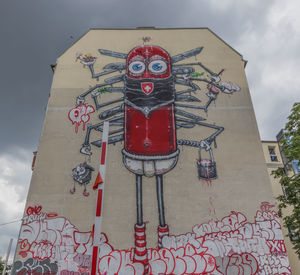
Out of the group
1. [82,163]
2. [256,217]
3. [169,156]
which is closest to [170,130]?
[169,156]

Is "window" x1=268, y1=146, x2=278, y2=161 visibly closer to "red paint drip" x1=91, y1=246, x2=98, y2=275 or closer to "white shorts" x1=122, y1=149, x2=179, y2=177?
"white shorts" x1=122, y1=149, x2=179, y2=177

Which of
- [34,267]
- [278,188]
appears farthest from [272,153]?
[34,267]

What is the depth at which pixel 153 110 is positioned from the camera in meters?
12.8

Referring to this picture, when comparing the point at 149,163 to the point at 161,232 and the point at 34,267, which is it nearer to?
the point at 161,232

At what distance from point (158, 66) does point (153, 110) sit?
268 centimetres

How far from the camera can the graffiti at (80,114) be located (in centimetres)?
1288

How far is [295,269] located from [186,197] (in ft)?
24.5

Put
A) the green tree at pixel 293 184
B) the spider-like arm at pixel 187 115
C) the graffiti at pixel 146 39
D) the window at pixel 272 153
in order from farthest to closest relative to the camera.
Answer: the window at pixel 272 153 < the graffiti at pixel 146 39 < the spider-like arm at pixel 187 115 < the green tree at pixel 293 184

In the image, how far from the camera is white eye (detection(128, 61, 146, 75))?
13.7 m

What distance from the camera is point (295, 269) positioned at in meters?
13.2

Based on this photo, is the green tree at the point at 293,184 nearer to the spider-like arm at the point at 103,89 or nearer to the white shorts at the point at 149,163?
the white shorts at the point at 149,163

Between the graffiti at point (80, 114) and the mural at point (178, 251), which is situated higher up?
the graffiti at point (80, 114)

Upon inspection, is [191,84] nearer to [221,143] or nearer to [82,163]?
[221,143]

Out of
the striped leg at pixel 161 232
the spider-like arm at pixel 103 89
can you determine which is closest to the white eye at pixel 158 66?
the spider-like arm at pixel 103 89
